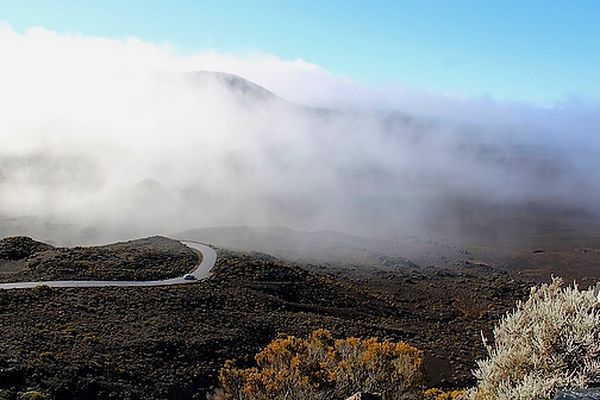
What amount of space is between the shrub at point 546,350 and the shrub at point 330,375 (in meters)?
6.06

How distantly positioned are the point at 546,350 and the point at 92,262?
3155cm

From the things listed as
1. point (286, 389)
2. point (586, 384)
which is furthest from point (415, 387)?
point (586, 384)

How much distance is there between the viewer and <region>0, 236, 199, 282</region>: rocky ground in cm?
3117

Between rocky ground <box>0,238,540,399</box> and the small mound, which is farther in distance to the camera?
the small mound

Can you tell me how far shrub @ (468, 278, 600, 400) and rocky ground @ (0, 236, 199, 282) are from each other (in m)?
27.2

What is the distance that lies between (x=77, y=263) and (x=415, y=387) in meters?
25.3

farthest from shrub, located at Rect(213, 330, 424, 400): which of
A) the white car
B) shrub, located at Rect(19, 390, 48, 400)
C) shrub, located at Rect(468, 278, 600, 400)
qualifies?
the white car

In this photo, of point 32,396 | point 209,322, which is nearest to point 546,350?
point 32,396

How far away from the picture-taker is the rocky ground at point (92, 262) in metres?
31.2

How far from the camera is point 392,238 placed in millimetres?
64812

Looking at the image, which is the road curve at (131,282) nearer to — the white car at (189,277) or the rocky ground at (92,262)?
the white car at (189,277)

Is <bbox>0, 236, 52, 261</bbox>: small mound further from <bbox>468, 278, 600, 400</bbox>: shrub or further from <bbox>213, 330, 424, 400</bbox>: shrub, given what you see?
<bbox>468, 278, 600, 400</bbox>: shrub

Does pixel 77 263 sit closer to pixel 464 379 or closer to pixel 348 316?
pixel 348 316

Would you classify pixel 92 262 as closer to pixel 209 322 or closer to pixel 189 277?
pixel 189 277
